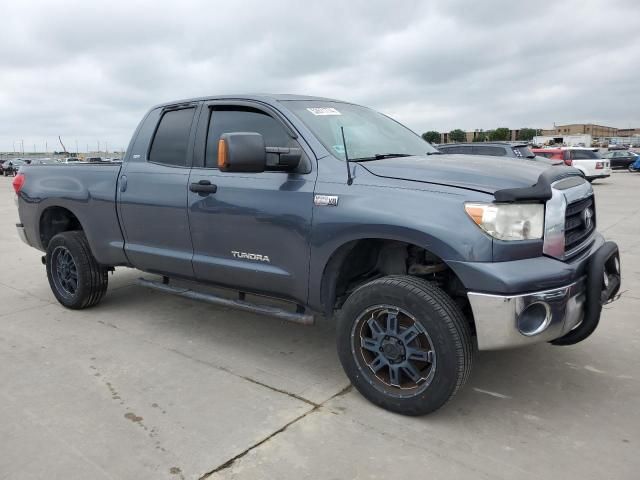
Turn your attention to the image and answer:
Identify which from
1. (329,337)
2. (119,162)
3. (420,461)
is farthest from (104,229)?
(420,461)

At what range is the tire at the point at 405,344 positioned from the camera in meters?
2.81

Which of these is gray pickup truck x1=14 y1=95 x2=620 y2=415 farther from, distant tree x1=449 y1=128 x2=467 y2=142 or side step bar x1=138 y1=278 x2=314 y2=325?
distant tree x1=449 y1=128 x2=467 y2=142

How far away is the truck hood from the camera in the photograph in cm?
287

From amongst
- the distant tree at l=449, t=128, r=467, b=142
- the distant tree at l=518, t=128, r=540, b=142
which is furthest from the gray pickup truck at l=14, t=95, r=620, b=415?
the distant tree at l=518, t=128, r=540, b=142

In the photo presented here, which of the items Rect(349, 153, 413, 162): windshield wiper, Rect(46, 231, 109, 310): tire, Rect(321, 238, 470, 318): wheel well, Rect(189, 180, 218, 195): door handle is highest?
Rect(349, 153, 413, 162): windshield wiper

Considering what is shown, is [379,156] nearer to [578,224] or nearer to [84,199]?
[578,224]

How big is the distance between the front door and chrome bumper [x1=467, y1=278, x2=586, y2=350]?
3.73ft

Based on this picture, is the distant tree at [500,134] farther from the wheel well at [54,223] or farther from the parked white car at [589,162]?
the wheel well at [54,223]

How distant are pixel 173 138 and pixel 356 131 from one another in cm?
152

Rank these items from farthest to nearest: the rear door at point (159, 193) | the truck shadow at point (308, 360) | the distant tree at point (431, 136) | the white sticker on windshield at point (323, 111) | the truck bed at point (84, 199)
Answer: the distant tree at point (431, 136) → the truck bed at point (84, 199) → the rear door at point (159, 193) → the white sticker on windshield at point (323, 111) → the truck shadow at point (308, 360)

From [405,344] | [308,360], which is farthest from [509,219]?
[308,360]

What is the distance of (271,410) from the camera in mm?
3127

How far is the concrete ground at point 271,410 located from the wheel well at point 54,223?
984mm

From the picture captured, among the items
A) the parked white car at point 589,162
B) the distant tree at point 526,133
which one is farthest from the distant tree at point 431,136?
the distant tree at point 526,133
